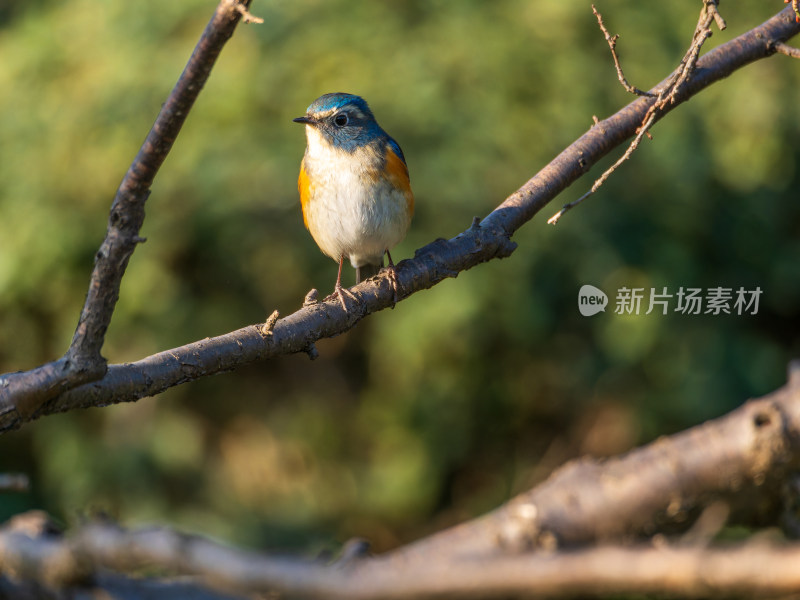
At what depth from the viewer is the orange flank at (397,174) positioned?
4.23 meters

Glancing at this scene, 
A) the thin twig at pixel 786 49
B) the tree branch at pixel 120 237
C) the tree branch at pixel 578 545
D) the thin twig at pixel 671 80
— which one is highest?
the thin twig at pixel 786 49

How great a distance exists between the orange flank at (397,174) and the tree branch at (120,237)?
2405 mm

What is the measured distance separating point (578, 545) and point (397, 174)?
2.26m

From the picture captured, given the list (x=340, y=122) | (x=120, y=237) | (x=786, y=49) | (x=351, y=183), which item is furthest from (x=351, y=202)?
(x=120, y=237)

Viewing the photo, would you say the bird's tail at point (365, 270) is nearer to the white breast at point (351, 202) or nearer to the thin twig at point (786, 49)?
the white breast at point (351, 202)

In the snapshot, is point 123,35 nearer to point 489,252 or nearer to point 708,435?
point 489,252

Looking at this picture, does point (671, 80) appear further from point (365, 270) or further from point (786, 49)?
point (365, 270)

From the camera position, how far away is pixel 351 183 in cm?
416

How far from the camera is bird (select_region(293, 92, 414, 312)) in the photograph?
13.6ft

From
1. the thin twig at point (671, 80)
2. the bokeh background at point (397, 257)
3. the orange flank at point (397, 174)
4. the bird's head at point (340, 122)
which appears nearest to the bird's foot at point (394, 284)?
the thin twig at point (671, 80)

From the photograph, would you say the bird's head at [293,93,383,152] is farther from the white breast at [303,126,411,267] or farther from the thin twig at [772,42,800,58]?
the thin twig at [772,42,800,58]

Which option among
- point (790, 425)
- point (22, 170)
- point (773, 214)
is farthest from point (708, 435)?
point (22, 170)

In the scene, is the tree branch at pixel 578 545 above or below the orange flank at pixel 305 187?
below

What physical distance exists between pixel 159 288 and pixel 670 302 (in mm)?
3001
